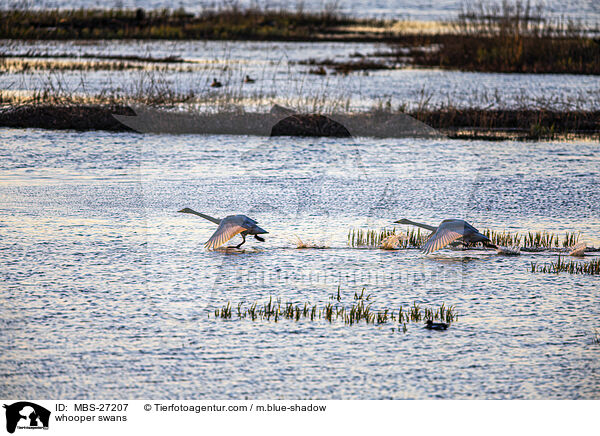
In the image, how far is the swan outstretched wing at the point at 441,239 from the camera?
823 centimetres

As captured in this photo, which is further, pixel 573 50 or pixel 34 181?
pixel 573 50

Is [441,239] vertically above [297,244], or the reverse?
[441,239]

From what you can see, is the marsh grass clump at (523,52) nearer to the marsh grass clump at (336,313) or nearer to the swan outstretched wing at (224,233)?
the swan outstretched wing at (224,233)

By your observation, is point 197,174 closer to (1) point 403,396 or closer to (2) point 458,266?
(2) point 458,266

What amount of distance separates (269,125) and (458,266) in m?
8.55

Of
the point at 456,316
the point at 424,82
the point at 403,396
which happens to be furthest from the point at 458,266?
the point at 424,82

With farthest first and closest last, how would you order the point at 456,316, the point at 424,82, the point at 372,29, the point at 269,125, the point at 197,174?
the point at 372,29 < the point at 424,82 < the point at 269,125 < the point at 197,174 < the point at 456,316

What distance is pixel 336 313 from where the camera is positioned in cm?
697

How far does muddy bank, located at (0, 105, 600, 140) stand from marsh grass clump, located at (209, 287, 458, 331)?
939 centimetres

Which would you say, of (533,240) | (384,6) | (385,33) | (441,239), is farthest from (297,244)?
(384,6)

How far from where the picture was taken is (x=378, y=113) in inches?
674

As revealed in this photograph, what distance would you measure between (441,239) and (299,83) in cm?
1482

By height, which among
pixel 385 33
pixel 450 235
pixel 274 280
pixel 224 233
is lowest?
pixel 274 280

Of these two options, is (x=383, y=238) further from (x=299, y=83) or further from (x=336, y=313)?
(x=299, y=83)
